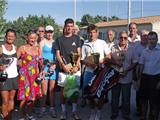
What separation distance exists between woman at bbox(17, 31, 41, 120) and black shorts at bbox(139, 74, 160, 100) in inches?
86.4

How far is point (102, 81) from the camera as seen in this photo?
8.39 meters

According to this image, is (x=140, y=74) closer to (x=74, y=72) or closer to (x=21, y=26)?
(x=74, y=72)

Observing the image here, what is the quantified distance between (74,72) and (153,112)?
1.89 metres

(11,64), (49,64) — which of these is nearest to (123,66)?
(49,64)

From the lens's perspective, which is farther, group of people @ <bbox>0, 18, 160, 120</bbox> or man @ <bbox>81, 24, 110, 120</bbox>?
man @ <bbox>81, 24, 110, 120</bbox>

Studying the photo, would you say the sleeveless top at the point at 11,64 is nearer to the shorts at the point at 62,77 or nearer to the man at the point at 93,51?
the shorts at the point at 62,77

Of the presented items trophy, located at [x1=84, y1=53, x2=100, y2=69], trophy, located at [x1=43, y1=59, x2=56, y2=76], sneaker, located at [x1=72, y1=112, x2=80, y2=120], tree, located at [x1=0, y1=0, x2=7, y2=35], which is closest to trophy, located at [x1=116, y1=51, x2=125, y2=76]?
trophy, located at [x1=84, y1=53, x2=100, y2=69]

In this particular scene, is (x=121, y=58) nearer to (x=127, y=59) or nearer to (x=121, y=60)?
(x=121, y=60)

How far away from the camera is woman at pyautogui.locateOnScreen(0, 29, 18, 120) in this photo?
780 cm

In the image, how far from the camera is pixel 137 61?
866 cm

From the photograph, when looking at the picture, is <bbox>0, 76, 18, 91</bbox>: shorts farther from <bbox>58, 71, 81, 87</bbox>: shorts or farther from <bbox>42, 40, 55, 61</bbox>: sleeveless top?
<bbox>42, 40, 55, 61</bbox>: sleeveless top

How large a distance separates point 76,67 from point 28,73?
103 cm

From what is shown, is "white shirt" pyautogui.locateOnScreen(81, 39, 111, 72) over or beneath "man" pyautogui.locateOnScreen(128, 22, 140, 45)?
beneath

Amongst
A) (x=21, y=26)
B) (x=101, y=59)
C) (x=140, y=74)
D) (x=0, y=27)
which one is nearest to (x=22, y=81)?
(x=101, y=59)
